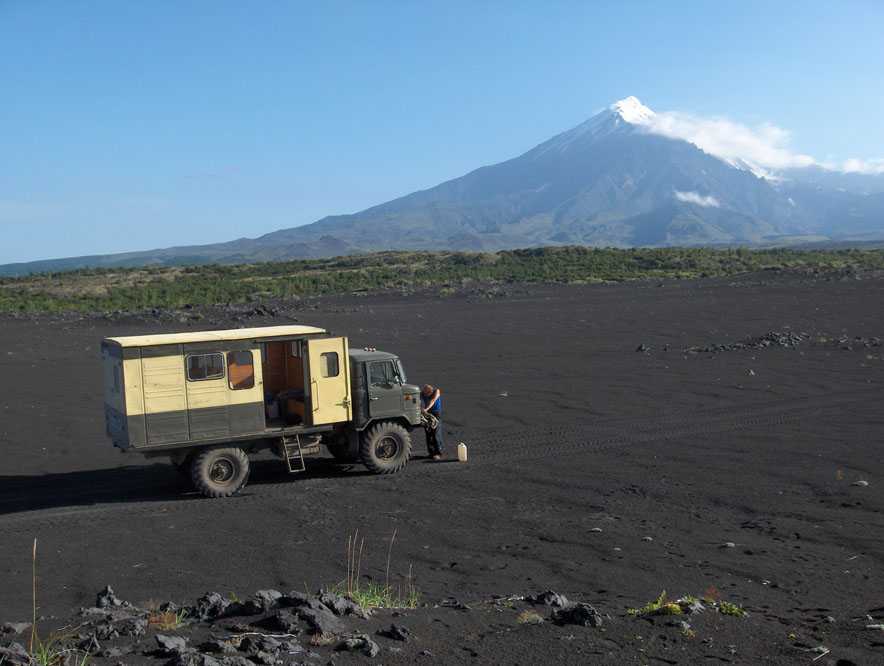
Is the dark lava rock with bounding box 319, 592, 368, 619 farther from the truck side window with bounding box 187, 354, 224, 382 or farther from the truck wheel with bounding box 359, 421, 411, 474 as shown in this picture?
the truck wheel with bounding box 359, 421, 411, 474

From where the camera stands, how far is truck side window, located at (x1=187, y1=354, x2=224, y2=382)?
50.7 ft

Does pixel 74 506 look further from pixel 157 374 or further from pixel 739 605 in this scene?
pixel 739 605

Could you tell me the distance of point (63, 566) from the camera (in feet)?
39.5

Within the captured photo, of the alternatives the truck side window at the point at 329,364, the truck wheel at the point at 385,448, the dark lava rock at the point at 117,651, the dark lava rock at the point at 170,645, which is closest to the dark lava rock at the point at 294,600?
the dark lava rock at the point at 170,645

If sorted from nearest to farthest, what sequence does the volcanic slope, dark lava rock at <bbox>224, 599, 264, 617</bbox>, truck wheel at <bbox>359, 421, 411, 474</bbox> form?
dark lava rock at <bbox>224, 599, 264, 617</bbox> < the volcanic slope < truck wheel at <bbox>359, 421, 411, 474</bbox>

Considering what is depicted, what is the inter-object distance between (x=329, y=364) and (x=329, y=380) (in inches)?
11.2

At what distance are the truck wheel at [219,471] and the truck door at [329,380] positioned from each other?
1.49 metres

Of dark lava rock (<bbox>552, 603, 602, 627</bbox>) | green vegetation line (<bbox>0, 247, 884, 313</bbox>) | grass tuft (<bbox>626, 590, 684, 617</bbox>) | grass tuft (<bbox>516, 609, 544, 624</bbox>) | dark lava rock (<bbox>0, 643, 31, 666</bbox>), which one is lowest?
grass tuft (<bbox>626, 590, 684, 617</bbox>)

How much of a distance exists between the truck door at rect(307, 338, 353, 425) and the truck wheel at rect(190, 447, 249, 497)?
149cm

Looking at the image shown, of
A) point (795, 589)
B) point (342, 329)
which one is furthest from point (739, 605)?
point (342, 329)

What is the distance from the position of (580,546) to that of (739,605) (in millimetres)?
3001

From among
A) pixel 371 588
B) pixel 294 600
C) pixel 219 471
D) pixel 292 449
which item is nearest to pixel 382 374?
pixel 292 449

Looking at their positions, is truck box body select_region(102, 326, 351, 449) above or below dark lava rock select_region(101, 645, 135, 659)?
above

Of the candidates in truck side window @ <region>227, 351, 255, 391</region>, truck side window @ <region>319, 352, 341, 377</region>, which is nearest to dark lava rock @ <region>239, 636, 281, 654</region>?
truck side window @ <region>227, 351, 255, 391</region>
